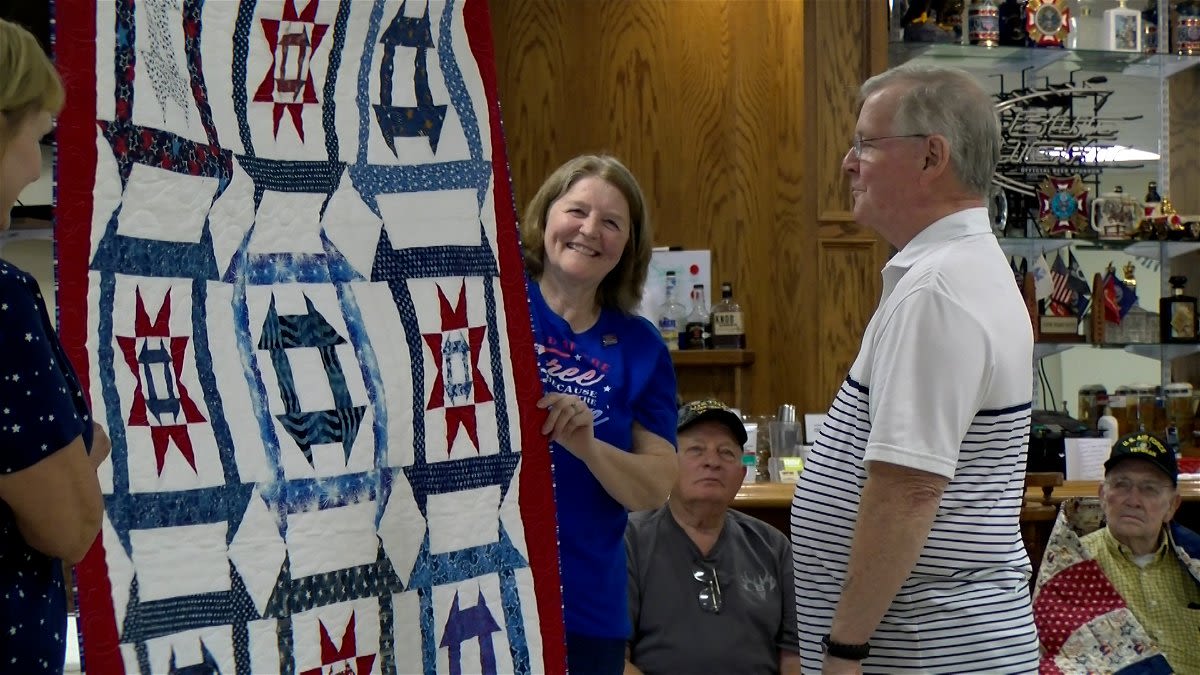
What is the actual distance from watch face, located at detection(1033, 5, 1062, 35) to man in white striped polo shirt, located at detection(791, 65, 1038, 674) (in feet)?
11.0

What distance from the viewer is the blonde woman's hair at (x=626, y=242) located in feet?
6.97

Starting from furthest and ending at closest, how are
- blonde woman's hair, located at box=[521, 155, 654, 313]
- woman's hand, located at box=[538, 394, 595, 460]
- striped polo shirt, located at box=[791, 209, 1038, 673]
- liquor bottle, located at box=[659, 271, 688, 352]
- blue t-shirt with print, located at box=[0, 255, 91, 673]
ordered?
liquor bottle, located at box=[659, 271, 688, 352] → blonde woman's hair, located at box=[521, 155, 654, 313] → woman's hand, located at box=[538, 394, 595, 460] → striped polo shirt, located at box=[791, 209, 1038, 673] → blue t-shirt with print, located at box=[0, 255, 91, 673]

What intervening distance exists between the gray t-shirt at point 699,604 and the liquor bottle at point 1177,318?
9.09ft

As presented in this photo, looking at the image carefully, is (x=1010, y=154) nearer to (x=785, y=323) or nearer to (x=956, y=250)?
(x=785, y=323)

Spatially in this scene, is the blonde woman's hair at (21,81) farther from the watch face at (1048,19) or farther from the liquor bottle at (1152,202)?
the liquor bottle at (1152,202)

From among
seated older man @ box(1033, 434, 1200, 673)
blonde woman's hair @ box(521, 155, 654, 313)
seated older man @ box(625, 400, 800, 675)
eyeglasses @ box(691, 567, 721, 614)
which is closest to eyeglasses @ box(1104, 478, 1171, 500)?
seated older man @ box(1033, 434, 1200, 673)

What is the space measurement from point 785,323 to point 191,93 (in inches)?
132

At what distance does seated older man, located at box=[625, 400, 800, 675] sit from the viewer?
2.72 meters

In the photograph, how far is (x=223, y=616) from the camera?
1.44 m

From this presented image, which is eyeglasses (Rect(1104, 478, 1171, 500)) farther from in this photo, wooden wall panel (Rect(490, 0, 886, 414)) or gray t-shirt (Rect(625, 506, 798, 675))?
wooden wall panel (Rect(490, 0, 886, 414))

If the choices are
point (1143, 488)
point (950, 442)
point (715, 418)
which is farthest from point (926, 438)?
point (1143, 488)

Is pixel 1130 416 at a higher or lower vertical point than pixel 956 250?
lower

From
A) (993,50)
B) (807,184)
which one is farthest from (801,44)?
(993,50)

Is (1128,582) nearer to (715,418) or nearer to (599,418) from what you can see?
(715,418)
